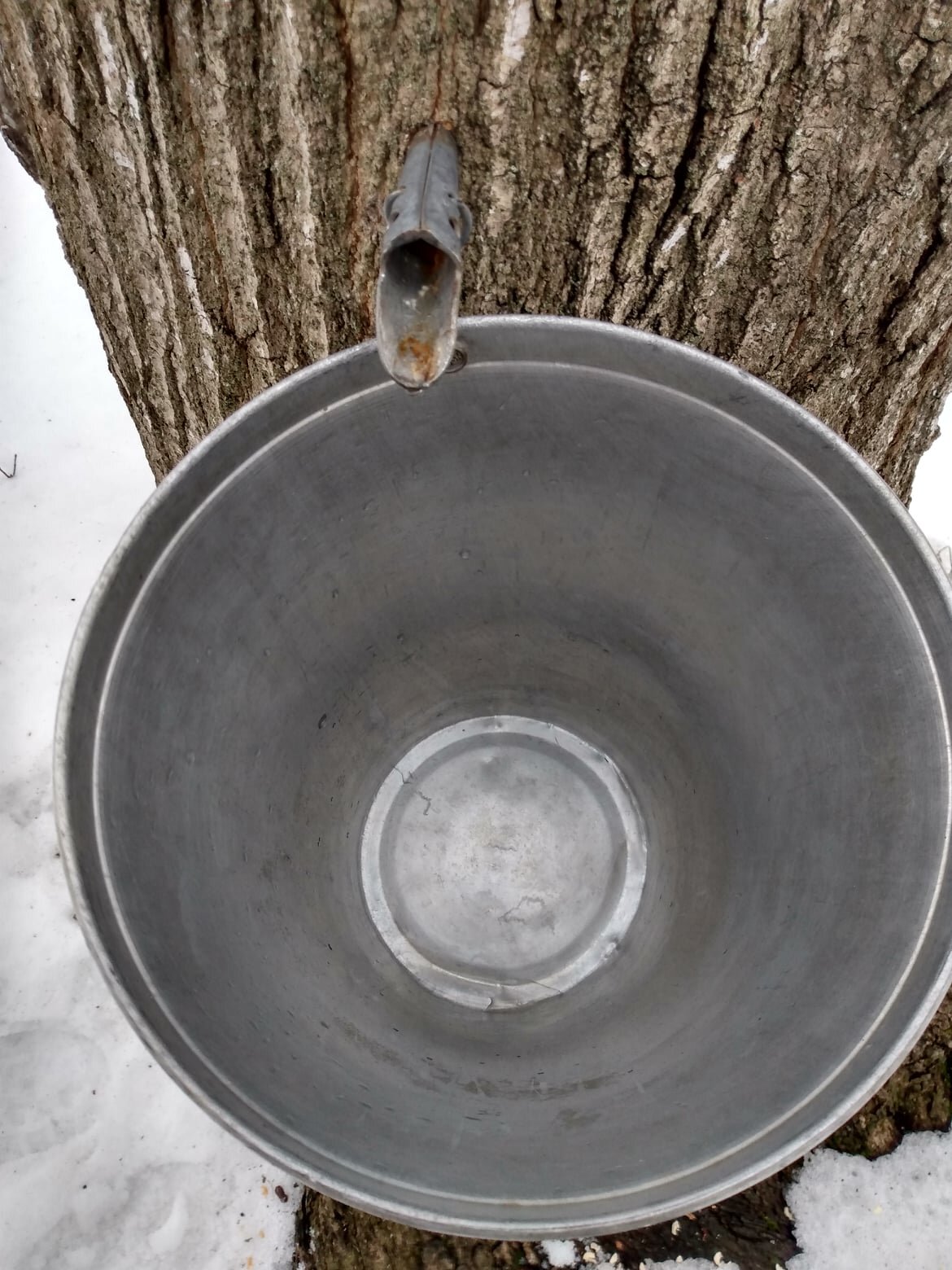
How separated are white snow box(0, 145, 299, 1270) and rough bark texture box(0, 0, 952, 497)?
34.5 inches

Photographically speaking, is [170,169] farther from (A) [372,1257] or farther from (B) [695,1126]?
(A) [372,1257]

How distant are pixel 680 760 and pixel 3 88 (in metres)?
1.16

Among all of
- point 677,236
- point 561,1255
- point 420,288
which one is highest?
point 677,236

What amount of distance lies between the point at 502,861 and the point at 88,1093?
848mm

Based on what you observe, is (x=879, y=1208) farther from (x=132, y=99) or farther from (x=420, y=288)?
(x=132, y=99)

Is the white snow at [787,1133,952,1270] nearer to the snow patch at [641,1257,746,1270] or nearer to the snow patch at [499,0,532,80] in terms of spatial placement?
the snow patch at [641,1257,746,1270]

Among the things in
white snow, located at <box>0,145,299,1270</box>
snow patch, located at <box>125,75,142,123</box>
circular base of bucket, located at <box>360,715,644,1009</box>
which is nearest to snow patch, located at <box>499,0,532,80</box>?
snow patch, located at <box>125,75,142,123</box>

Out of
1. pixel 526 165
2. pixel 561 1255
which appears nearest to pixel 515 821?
pixel 561 1255

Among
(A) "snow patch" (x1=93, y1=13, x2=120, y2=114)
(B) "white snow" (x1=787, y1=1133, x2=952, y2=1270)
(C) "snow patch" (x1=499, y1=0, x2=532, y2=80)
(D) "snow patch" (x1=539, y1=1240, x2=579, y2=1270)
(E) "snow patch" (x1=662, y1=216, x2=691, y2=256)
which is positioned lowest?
(D) "snow patch" (x1=539, y1=1240, x2=579, y2=1270)

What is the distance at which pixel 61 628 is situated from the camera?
186 centimetres

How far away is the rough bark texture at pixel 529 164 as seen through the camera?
831 millimetres

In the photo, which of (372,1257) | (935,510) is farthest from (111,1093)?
(935,510)

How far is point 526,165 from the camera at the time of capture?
0.93m

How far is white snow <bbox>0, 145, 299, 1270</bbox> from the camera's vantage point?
150cm
